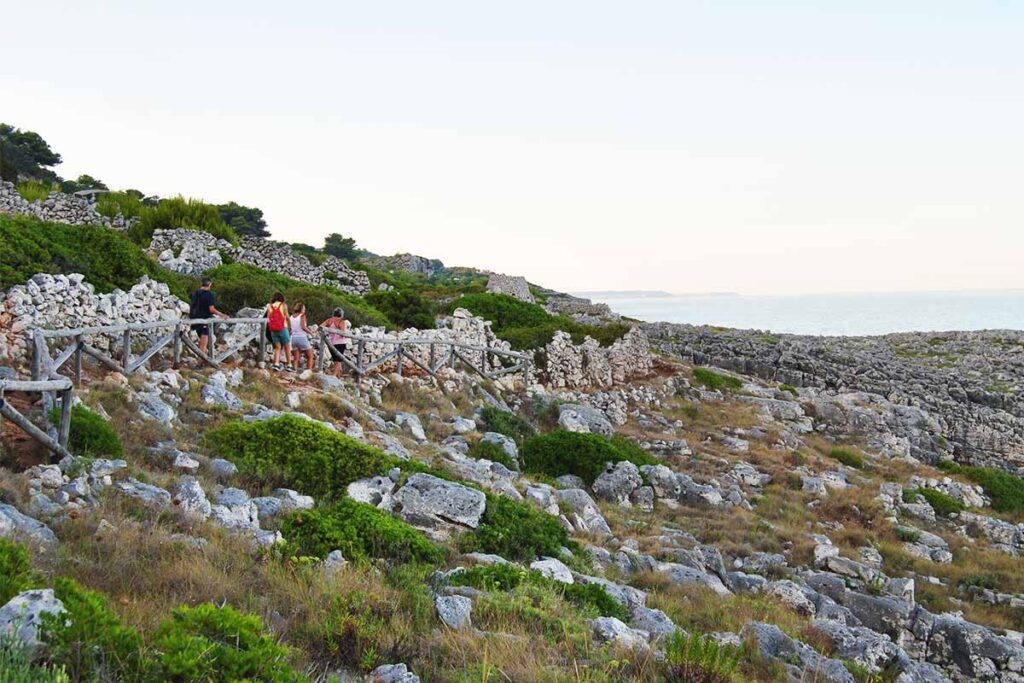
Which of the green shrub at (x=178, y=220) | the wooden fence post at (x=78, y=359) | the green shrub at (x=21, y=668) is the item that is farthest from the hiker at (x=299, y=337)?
the green shrub at (x=178, y=220)

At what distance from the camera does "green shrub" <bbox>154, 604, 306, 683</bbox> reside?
4020mm

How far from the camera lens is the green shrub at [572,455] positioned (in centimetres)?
1652

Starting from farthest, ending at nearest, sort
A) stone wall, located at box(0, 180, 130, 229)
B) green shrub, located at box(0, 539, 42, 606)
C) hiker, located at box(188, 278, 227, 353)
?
stone wall, located at box(0, 180, 130, 229) < hiker, located at box(188, 278, 227, 353) < green shrub, located at box(0, 539, 42, 606)

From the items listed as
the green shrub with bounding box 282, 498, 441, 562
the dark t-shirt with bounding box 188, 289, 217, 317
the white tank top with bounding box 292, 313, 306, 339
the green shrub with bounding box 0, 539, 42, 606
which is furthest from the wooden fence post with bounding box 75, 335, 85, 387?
the green shrub with bounding box 0, 539, 42, 606

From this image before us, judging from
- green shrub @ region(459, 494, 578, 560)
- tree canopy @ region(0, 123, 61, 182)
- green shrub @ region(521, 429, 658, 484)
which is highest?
tree canopy @ region(0, 123, 61, 182)

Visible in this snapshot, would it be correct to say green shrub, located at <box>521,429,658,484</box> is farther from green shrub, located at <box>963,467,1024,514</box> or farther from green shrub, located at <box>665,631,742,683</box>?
green shrub, located at <box>963,467,1024,514</box>

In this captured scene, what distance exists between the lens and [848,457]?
72.9 feet

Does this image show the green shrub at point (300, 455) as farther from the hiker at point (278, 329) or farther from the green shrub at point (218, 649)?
the green shrub at point (218, 649)

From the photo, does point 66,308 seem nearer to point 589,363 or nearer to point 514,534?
point 514,534

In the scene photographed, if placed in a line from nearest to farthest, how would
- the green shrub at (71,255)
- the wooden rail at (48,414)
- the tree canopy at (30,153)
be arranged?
the wooden rail at (48,414) < the green shrub at (71,255) < the tree canopy at (30,153)

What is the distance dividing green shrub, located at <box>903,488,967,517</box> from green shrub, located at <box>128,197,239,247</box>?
87.2ft

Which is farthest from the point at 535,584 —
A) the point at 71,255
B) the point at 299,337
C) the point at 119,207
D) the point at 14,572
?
the point at 119,207

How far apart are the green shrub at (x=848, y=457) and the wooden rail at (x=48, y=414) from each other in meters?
20.5

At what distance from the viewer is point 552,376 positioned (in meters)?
25.4
